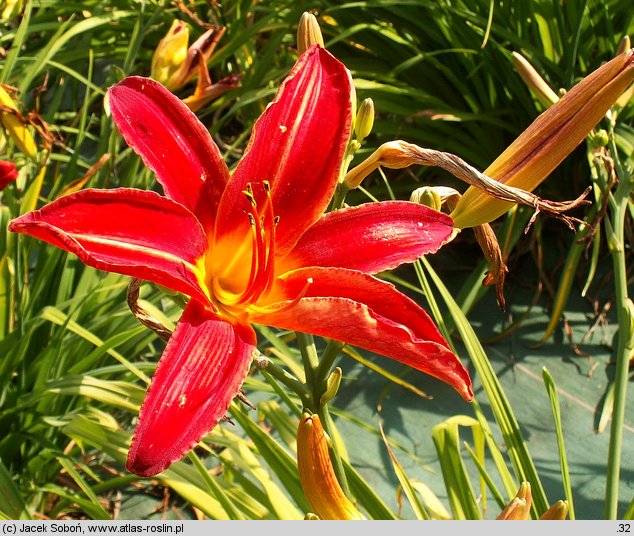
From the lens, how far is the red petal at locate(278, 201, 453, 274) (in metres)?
0.61

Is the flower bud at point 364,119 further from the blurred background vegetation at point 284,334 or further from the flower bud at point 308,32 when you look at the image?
the blurred background vegetation at point 284,334

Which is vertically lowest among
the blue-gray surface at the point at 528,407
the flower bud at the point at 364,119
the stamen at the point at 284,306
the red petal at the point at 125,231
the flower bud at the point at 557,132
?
the blue-gray surface at the point at 528,407

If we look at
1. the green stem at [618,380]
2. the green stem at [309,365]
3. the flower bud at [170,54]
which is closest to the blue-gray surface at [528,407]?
the green stem at [618,380]

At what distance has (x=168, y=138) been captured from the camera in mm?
612

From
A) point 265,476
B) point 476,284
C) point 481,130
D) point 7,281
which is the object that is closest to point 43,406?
point 7,281

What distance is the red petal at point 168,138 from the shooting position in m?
0.61

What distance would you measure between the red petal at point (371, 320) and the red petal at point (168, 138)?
111mm

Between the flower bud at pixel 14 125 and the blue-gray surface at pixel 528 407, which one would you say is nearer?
the flower bud at pixel 14 125

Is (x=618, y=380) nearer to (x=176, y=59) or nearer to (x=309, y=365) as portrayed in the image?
(x=309, y=365)

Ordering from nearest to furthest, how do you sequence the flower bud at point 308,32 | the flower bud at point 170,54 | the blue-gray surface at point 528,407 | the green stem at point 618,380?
the flower bud at point 308,32
the green stem at point 618,380
the flower bud at point 170,54
the blue-gray surface at point 528,407

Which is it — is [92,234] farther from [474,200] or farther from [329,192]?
[474,200]

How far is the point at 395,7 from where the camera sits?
1.99 m

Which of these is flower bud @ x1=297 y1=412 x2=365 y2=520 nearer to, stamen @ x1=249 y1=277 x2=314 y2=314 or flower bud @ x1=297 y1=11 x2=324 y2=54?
stamen @ x1=249 y1=277 x2=314 y2=314

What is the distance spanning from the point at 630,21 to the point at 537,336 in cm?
71
